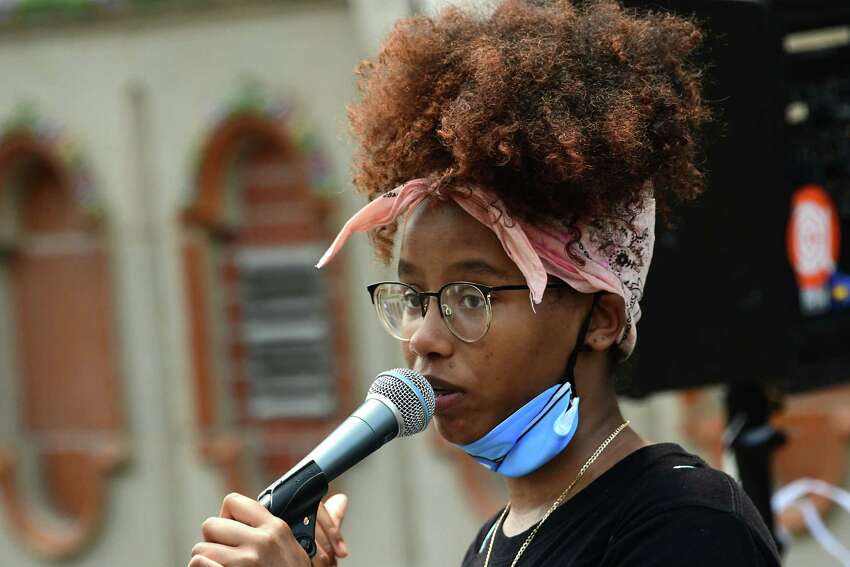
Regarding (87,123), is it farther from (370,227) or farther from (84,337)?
(370,227)

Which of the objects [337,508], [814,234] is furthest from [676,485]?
[814,234]

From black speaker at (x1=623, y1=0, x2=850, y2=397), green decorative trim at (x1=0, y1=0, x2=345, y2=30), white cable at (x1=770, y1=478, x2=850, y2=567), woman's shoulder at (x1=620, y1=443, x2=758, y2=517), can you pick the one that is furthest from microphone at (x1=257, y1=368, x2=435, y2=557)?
A: green decorative trim at (x1=0, y1=0, x2=345, y2=30)

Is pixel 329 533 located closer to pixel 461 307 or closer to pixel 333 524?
pixel 333 524

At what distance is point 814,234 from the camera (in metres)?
3.10

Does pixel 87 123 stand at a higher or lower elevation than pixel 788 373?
higher

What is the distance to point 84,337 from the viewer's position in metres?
8.67

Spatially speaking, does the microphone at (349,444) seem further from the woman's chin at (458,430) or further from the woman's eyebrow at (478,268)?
the woman's eyebrow at (478,268)

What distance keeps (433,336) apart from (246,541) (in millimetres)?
481

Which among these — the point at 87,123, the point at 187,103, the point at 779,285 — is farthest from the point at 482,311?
the point at 87,123

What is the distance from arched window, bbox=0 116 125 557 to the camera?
8.51 metres

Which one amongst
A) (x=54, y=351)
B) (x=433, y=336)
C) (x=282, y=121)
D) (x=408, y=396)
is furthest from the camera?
(x=54, y=351)

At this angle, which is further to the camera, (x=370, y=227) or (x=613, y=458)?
(x=370, y=227)

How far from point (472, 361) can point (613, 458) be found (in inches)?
10.7

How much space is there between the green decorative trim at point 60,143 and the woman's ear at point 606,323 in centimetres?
672
